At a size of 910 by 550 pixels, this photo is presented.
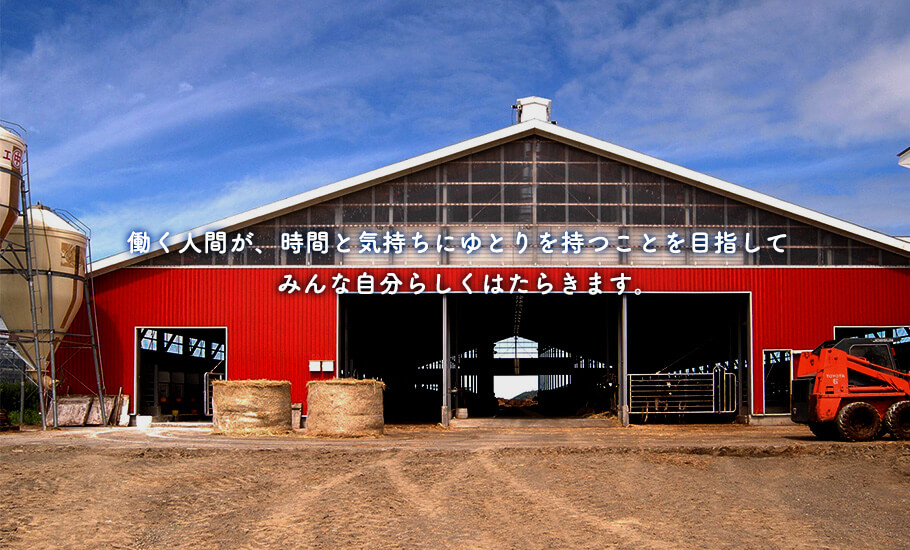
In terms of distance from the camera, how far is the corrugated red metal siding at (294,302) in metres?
30.3

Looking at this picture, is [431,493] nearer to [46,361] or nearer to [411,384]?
[46,361]

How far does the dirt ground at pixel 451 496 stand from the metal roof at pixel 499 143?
9.49 meters

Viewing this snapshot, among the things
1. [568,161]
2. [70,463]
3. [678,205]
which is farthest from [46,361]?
[678,205]

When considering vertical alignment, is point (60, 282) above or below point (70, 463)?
above

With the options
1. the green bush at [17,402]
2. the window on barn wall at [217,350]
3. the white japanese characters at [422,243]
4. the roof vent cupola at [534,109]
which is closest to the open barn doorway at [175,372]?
the window on barn wall at [217,350]

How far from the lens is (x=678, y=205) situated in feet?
101

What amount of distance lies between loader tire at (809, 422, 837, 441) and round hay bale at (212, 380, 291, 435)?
14.8 m

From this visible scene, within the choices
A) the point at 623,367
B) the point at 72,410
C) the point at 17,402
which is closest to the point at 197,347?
the point at 17,402

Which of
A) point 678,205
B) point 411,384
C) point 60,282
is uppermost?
point 678,205

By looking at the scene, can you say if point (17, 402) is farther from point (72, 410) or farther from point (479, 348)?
point (479, 348)

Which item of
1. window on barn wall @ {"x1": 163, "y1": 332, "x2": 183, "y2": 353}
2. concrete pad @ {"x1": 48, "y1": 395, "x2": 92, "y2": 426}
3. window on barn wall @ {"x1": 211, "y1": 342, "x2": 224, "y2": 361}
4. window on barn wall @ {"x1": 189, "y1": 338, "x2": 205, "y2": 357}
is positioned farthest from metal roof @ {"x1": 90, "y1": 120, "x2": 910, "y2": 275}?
window on barn wall @ {"x1": 211, "y1": 342, "x2": 224, "y2": 361}

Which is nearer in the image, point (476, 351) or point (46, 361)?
point (46, 361)

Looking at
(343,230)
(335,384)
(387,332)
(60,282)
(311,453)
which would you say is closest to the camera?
(311,453)

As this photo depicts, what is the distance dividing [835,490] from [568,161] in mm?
17722
